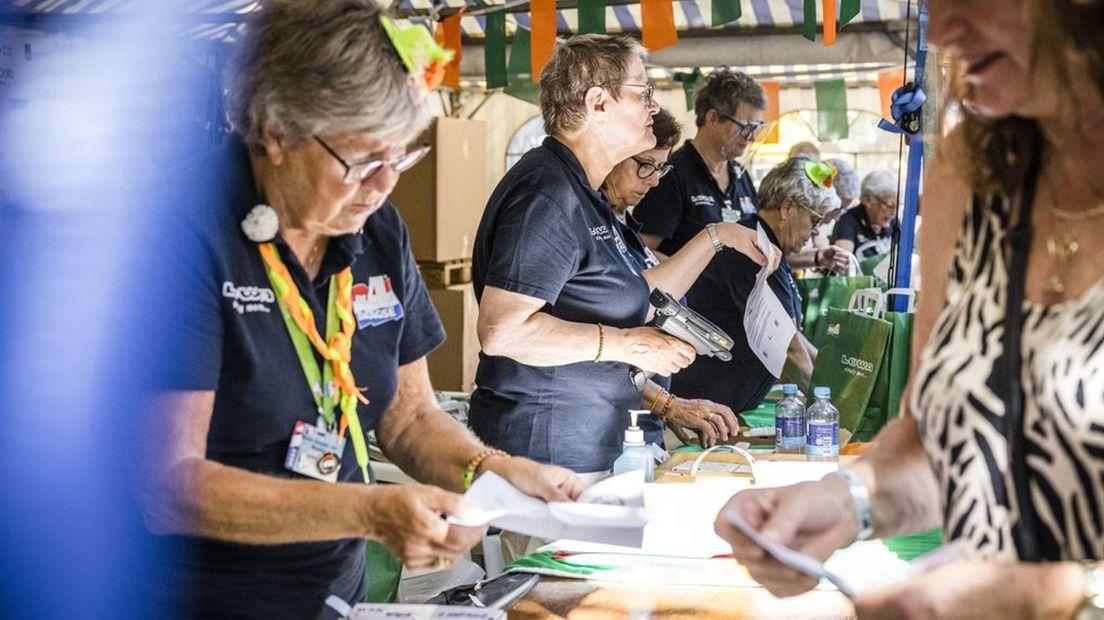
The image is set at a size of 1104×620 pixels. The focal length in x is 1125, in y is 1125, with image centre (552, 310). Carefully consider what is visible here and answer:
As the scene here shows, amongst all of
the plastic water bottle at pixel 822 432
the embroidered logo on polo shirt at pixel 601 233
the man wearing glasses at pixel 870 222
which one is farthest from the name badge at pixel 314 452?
the man wearing glasses at pixel 870 222

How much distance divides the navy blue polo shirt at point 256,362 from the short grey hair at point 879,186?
5.26 m

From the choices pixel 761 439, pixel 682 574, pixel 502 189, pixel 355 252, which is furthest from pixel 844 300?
pixel 355 252

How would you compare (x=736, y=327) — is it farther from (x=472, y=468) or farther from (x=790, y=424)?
(x=472, y=468)

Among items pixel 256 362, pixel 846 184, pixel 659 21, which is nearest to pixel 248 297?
pixel 256 362

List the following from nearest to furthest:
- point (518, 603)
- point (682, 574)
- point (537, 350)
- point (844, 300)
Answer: point (518, 603) < point (682, 574) < point (537, 350) < point (844, 300)

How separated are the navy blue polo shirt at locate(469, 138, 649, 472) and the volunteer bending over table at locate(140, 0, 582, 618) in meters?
0.85

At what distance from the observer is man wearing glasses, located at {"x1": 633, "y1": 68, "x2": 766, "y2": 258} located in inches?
156

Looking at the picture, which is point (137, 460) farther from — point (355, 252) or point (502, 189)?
point (502, 189)

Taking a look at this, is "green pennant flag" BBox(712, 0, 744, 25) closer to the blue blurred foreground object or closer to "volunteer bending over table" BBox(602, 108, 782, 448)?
"volunteer bending over table" BBox(602, 108, 782, 448)

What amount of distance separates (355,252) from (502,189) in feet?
3.25

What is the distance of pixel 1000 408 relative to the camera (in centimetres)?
110

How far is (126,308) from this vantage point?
1.38 m

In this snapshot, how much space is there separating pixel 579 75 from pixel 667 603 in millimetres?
1301

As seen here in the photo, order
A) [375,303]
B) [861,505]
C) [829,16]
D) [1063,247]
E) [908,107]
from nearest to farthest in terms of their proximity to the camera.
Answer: [1063,247]
[861,505]
[375,303]
[908,107]
[829,16]
